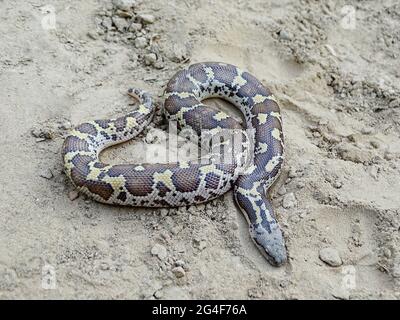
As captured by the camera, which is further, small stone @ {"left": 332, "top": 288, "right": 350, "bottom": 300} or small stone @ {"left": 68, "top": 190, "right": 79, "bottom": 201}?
small stone @ {"left": 68, "top": 190, "right": 79, "bottom": 201}

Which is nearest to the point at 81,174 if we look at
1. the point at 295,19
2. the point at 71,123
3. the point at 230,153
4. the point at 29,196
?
the point at 29,196

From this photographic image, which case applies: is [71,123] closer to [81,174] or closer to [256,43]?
[81,174]

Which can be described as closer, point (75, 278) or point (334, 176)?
point (75, 278)

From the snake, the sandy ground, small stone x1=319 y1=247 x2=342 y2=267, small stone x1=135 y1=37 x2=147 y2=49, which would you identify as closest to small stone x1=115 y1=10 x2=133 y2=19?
the sandy ground

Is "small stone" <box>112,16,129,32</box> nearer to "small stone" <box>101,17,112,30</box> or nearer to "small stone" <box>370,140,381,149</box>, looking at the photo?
"small stone" <box>101,17,112,30</box>

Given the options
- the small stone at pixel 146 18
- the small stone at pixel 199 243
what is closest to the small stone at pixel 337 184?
the small stone at pixel 199 243
